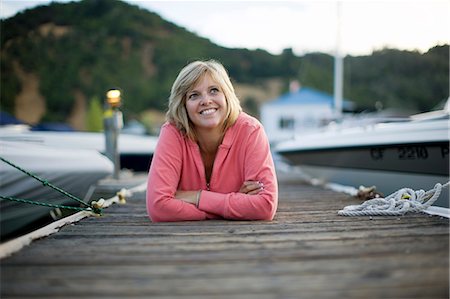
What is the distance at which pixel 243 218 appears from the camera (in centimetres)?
289

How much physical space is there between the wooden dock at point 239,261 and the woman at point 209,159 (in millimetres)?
127

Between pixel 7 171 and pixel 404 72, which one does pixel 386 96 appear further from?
pixel 7 171

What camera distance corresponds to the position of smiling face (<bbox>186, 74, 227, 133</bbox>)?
9.84 ft

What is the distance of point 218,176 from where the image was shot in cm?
307

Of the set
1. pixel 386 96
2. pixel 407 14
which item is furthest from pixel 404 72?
pixel 407 14

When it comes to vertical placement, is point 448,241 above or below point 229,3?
below

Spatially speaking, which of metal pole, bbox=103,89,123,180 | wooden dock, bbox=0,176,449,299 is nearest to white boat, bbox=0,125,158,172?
metal pole, bbox=103,89,123,180

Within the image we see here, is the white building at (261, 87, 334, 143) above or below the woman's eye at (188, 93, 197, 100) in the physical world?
above

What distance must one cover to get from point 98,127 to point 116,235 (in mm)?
31169

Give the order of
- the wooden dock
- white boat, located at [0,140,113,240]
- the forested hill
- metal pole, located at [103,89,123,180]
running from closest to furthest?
the wooden dock < white boat, located at [0,140,113,240] < metal pole, located at [103,89,123,180] < the forested hill

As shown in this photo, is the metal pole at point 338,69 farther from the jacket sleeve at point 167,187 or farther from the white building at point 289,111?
the white building at point 289,111

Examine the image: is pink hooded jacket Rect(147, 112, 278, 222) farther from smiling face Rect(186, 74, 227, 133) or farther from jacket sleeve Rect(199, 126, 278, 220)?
smiling face Rect(186, 74, 227, 133)

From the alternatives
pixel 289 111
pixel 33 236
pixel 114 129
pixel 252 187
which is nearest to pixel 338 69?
pixel 114 129

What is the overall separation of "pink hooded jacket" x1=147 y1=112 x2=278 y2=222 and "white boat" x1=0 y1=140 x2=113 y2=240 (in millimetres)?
1888
